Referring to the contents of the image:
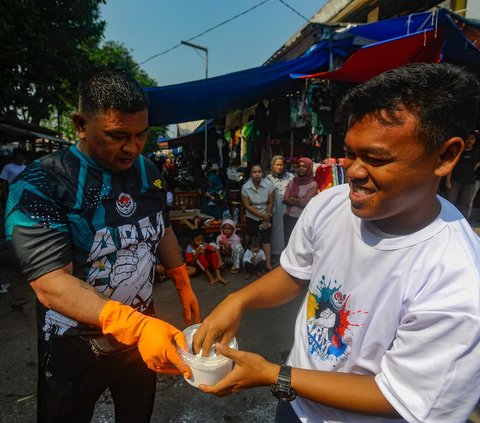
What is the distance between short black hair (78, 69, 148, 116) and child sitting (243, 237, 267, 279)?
4.35 m

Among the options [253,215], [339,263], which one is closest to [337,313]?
[339,263]

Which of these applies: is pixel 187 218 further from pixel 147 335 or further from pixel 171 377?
pixel 147 335

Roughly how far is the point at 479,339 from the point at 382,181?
460mm

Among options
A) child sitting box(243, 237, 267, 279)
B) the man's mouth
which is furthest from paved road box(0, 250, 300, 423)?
the man's mouth

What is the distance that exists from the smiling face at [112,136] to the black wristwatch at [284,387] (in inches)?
43.9

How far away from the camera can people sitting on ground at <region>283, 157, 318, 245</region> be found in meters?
5.20

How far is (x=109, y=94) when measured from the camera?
54.1 inches

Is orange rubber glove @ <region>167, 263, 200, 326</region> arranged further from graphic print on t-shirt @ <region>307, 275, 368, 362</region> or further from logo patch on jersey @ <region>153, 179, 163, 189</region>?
graphic print on t-shirt @ <region>307, 275, 368, 362</region>

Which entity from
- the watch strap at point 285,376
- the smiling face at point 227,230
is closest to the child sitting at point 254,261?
the smiling face at point 227,230

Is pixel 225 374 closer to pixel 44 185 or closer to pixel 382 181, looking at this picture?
pixel 382 181

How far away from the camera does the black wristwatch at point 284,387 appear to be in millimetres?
1003

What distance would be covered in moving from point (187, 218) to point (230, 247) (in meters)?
1.45

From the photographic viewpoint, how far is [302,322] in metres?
1.31

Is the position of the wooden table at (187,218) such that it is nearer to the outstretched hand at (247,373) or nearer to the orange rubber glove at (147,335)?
the orange rubber glove at (147,335)
